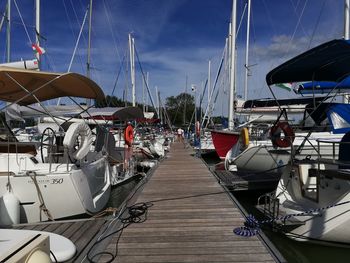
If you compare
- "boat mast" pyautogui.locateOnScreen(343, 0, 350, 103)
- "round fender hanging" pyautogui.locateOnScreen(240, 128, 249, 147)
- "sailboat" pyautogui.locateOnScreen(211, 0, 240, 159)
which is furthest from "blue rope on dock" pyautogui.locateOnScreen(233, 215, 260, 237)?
"sailboat" pyautogui.locateOnScreen(211, 0, 240, 159)

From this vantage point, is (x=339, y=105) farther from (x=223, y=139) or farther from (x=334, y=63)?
(x=223, y=139)

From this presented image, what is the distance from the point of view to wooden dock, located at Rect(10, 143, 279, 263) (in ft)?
13.1

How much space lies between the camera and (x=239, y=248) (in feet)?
13.8

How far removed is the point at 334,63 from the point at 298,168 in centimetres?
189

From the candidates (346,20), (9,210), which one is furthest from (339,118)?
(9,210)

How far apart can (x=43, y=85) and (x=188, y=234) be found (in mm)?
3452

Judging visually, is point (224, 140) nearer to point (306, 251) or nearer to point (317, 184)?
point (317, 184)

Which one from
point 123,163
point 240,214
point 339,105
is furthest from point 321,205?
point 123,163

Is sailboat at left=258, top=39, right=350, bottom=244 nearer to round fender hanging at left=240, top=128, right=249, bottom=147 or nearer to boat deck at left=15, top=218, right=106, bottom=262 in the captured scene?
boat deck at left=15, top=218, right=106, bottom=262

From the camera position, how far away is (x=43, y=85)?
6082mm

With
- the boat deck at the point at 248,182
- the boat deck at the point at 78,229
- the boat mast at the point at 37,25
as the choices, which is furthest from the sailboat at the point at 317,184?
the boat mast at the point at 37,25

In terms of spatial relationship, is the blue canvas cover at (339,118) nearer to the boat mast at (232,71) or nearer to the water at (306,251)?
the water at (306,251)

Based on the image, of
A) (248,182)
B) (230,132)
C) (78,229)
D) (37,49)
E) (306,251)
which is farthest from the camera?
(230,132)

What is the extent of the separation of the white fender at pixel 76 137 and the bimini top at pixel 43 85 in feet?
2.90
